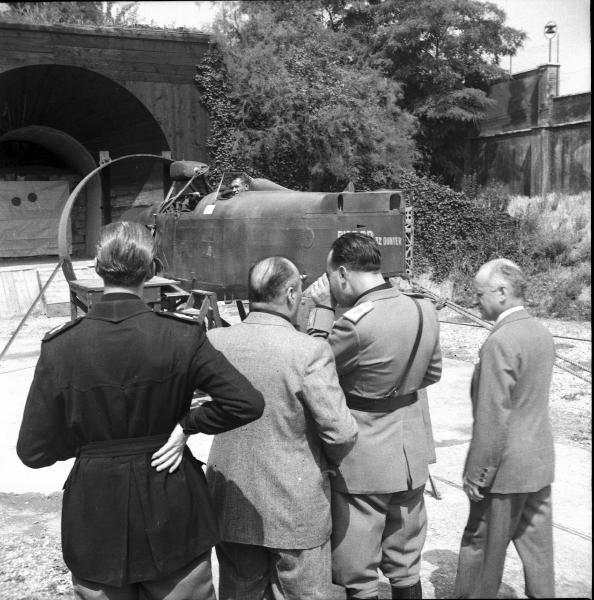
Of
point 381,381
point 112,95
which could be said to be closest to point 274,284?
point 381,381

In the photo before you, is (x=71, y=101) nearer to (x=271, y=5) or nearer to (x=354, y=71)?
(x=271, y=5)

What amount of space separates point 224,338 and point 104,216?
15969 mm

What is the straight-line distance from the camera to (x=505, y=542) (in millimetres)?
2730

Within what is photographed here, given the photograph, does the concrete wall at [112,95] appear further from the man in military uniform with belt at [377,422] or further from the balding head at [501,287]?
the balding head at [501,287]

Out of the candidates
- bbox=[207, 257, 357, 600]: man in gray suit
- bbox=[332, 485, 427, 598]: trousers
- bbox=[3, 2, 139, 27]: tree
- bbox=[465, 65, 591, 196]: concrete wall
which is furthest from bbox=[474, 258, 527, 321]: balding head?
bbox=[465, 65, 591, 196]: concrete wall

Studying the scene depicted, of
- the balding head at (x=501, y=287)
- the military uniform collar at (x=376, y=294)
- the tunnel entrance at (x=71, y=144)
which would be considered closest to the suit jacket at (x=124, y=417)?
the military uniform collar at (x=376, y=294)

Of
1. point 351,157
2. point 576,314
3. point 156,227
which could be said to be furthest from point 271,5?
point 156,227

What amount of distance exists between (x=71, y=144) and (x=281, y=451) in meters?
16.2

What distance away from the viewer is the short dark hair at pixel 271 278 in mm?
2691

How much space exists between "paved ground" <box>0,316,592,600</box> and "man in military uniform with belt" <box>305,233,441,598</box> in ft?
0.76

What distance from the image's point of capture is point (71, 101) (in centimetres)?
1636

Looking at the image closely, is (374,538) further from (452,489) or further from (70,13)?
(70,13)

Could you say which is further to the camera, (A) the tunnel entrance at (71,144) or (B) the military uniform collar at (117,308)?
(A) the tunnel entrance at (71,144)

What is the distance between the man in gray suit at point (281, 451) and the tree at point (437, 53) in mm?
18492
